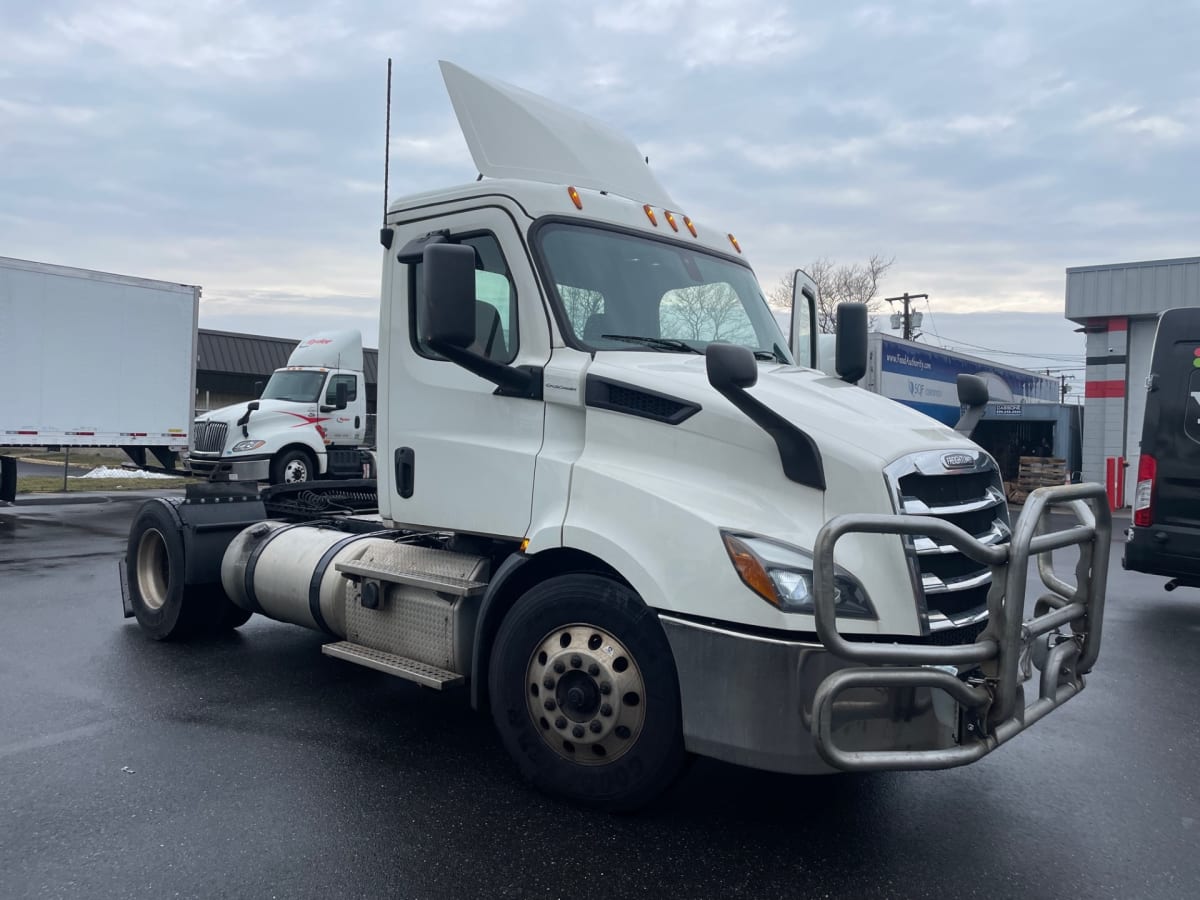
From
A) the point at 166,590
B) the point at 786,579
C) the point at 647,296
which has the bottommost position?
the point at 166,590

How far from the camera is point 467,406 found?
180 inches

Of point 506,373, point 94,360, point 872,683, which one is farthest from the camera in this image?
point 94,360

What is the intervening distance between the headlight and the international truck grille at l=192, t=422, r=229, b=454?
1612 cm

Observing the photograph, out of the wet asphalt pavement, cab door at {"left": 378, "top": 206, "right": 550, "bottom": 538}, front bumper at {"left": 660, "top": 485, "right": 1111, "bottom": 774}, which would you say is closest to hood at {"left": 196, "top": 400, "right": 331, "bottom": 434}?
the wet asphalt pavement

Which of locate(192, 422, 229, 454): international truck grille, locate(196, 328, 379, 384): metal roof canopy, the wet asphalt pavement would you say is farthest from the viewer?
locate(196, 328, 379, 384): metal roof canopy

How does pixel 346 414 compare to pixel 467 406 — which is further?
pixel 346 414

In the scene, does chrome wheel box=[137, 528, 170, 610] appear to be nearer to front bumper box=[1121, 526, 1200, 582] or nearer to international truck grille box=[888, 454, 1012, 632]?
international truck grille box=[888, 454, 1012, 632]

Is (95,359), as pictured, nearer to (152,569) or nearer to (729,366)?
(152,569)

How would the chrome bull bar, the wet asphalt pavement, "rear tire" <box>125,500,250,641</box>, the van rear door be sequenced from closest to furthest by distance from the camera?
the chrome bull bar, the wet asphalt pavement, "rear tire" <box>125,500,250,641</box>, the van rear door

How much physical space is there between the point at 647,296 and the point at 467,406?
1021 mm

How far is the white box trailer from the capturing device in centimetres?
1530

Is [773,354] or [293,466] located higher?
[773,354]

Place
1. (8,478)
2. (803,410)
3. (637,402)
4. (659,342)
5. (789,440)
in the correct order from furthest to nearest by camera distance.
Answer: (8,478) < (659,342) < (637,402) < (803,410) < (789,440)

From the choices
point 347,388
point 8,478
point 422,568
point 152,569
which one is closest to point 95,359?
point 8,478
